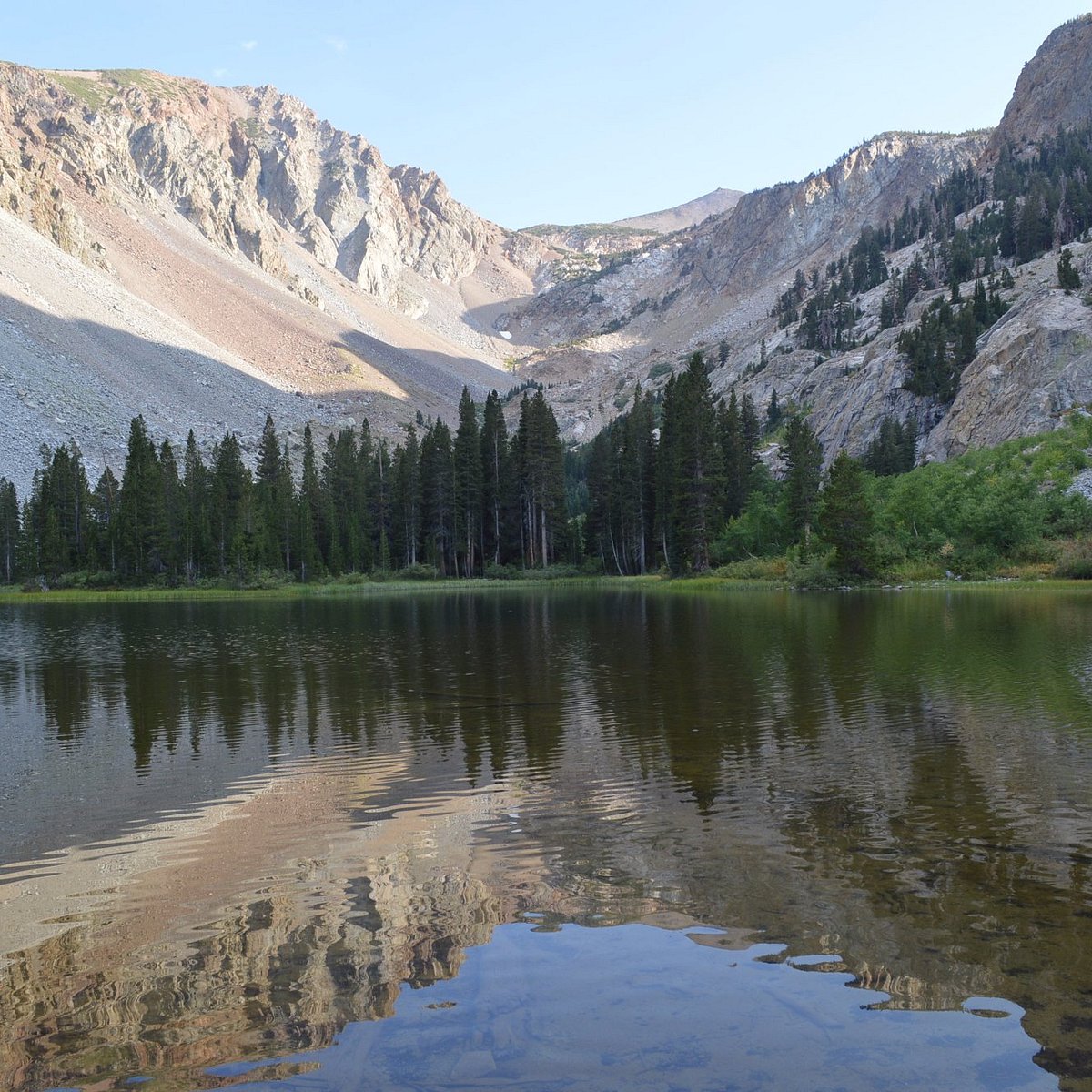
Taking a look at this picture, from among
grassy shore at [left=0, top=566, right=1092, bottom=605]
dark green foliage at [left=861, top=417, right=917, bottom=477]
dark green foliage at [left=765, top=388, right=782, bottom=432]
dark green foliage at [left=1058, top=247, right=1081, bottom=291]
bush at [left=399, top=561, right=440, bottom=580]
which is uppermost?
dark green foliage at [left=1058, top=247, right=1081, bottom=291]

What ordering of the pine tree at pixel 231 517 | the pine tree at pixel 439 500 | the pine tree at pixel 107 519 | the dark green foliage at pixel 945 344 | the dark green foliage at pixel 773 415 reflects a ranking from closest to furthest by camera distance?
the pine tree at pixel 231 517, the pine tree at pixel 107 519, the pine tree at pixel 439 500, the dark green foliage at pixel 945 344, the dark green foliage at pixel 773 415

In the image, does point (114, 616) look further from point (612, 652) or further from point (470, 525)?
point (470, 525)

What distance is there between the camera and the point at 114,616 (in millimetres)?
52969

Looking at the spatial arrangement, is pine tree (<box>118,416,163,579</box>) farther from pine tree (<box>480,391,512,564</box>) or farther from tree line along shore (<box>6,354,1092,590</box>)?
pine tree (<box>480,391,512,564</box>)

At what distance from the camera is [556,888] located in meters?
8.02

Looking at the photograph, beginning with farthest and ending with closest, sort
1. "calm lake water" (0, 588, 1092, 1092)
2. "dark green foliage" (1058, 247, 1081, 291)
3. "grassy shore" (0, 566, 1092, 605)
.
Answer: "dark green foliage" (1058, 247, 1081, 291) < "grassy shore" (0, 566, 1092, 605) < "calm lake water" (0, 588, 1092, 1092)

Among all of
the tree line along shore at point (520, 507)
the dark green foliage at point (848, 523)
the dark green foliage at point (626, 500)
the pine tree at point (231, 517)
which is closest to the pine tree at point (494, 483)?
the tree line along shore at point (520, 507)

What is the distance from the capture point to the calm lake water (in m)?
5.27

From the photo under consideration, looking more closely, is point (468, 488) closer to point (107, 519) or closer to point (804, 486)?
point (804, 486)

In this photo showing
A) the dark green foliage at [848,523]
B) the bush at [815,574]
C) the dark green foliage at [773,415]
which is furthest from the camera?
the dark green foliage at [773,415]

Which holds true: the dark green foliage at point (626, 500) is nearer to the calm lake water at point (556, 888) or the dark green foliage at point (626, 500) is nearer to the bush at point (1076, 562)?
the bush at point (1076, 562)

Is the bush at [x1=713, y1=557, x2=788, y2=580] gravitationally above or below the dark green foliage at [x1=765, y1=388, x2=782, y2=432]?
below

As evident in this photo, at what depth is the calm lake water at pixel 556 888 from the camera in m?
5.27

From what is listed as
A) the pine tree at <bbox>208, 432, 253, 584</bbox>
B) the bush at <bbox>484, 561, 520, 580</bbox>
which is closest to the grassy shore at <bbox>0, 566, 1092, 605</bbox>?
the bush at <bbox>484, 561, 520, 580</bbox>
